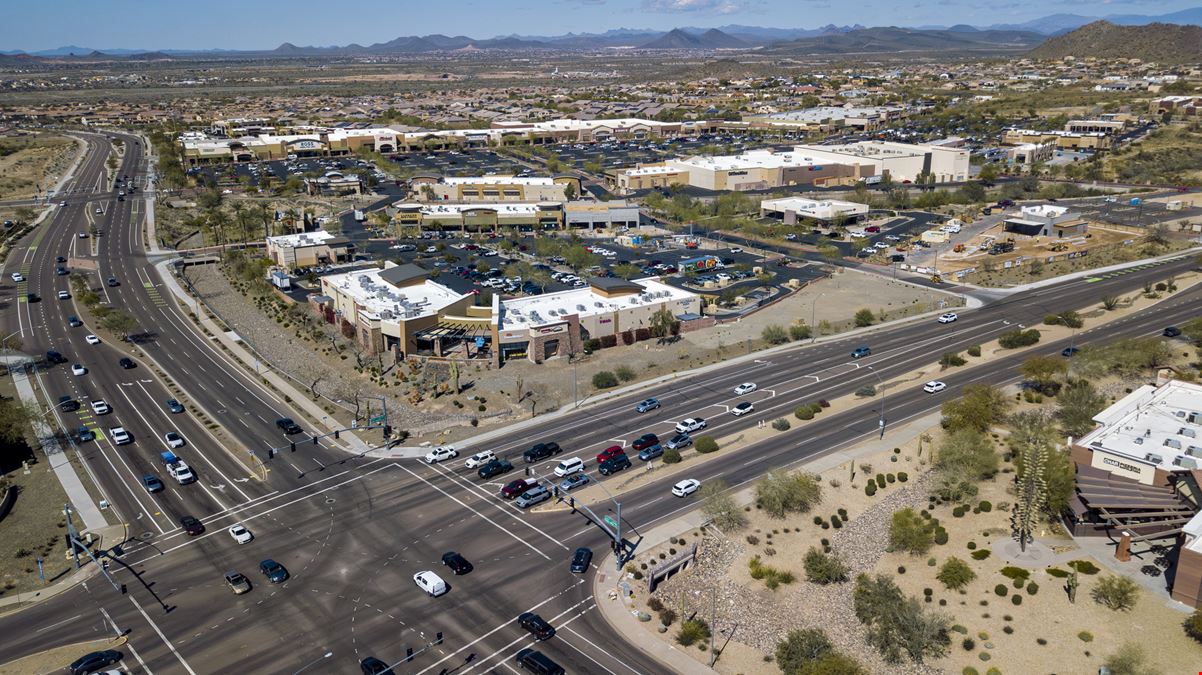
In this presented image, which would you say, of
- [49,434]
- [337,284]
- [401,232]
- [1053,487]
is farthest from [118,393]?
[1053,487]

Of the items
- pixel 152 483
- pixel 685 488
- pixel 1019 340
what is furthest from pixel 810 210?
pixel 152 483

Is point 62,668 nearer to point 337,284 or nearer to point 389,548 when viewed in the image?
point 389,548

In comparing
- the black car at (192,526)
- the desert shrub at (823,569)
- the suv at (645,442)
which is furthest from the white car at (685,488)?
the black car at (192,526)

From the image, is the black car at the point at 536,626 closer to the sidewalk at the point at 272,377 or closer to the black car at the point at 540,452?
the black car at the point at 540,452

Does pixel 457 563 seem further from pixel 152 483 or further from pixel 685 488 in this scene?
pixel 152 483

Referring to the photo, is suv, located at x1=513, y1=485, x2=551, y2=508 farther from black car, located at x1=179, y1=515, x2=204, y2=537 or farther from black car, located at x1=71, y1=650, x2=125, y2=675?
black car, located at x1=71, y1=650, x2=125, y2=675

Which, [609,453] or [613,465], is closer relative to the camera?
[613,465]

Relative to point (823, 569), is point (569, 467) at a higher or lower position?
higher
